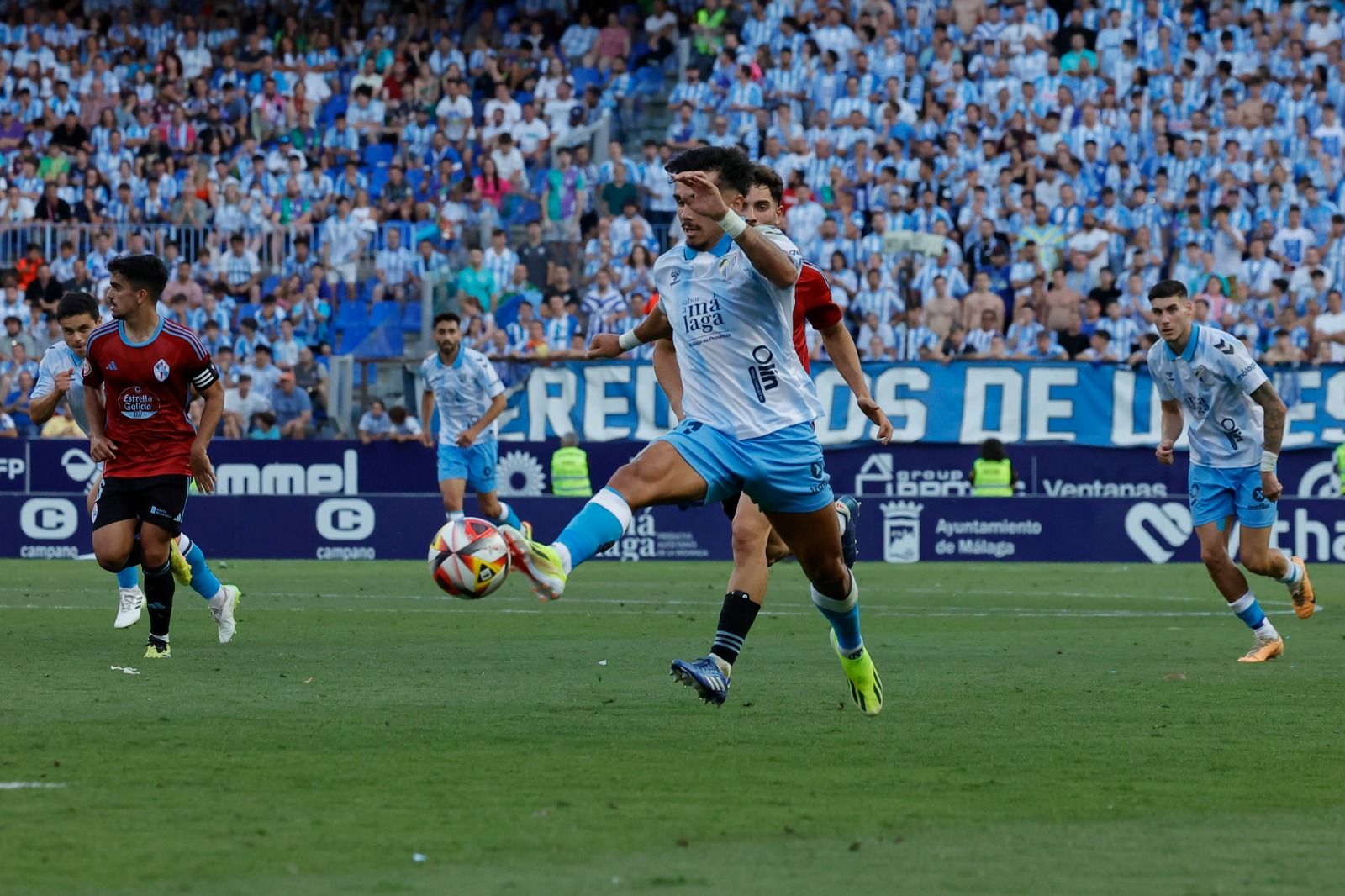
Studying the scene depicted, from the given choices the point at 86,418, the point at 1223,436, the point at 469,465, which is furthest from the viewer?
the point at 469,465

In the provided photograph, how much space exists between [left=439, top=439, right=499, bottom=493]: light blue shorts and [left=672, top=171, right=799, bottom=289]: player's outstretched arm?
13.1 meters

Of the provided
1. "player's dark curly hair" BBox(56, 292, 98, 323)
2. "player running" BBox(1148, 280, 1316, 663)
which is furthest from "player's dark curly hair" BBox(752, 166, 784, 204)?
"player's dark curly hair" BBox(56, 292, 98, 323)

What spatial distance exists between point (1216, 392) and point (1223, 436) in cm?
33

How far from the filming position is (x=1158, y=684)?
33.9ft

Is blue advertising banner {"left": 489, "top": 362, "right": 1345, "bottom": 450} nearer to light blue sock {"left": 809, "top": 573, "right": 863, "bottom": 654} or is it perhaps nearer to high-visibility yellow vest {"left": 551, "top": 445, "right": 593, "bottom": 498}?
high-visibility yellow vest {"left": 551, "top": 445, "right": 593, "bottom": 498}

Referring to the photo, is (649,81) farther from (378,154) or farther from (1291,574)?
(1291,574)

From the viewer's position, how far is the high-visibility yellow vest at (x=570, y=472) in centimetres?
2377

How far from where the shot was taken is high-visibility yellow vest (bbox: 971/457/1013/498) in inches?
934

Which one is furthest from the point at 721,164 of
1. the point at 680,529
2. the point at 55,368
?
the point at 680,529

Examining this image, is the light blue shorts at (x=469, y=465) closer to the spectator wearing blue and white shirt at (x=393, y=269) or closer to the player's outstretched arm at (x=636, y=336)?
the spectator wearing blue and white shirt at (x=393, y=269)

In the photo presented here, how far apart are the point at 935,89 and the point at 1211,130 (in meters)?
3.96

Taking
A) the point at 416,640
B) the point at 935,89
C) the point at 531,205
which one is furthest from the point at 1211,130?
the point at 416,640

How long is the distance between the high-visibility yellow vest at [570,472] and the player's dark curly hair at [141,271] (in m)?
12.9

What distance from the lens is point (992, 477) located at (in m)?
23.8
